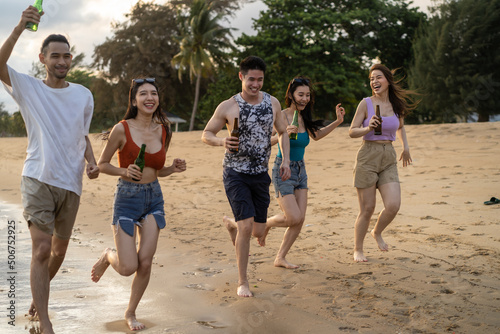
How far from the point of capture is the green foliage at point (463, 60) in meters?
31.0

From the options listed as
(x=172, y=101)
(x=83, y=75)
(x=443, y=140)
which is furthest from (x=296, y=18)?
(x=83, y=75)

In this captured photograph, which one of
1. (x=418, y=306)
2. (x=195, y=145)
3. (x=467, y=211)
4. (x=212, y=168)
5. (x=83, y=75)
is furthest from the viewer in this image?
(x=83, y=75)

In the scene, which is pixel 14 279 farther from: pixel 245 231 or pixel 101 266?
pixel 245 231

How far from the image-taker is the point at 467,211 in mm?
8742

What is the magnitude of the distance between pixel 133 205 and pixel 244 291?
4.72 feet

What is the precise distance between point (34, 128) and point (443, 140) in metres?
13.9

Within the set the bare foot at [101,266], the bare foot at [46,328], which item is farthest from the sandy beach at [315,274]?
the bare foot at [46,328]

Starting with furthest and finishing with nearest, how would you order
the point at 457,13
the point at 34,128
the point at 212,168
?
the point at 457,13
the point at 212,168
the point at 34,128

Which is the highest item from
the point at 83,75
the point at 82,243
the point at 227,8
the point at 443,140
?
the point at 227,8

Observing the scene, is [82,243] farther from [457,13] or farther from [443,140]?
[457,13]

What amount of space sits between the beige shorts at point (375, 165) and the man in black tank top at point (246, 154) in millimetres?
1456

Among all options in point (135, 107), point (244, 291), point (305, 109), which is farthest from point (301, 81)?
point (244, 291)

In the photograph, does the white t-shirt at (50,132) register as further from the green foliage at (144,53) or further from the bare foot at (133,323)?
the green foliage at (144,53)

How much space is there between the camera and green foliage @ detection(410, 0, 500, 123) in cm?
3097
